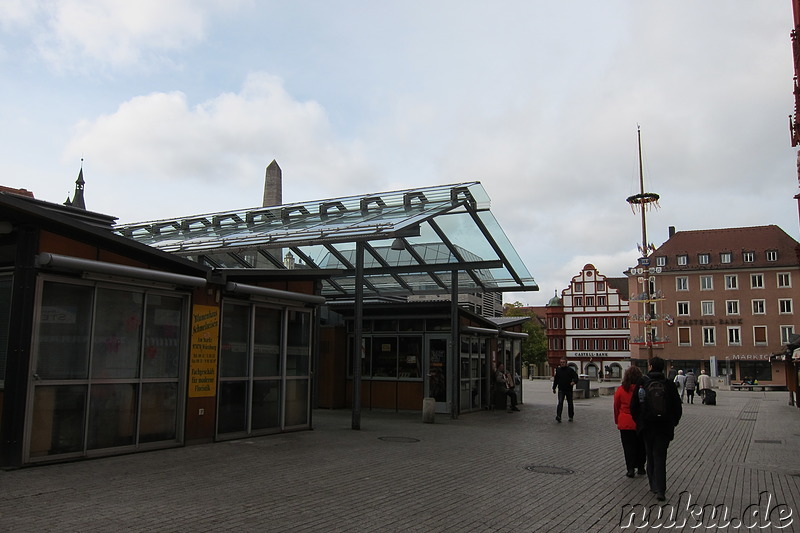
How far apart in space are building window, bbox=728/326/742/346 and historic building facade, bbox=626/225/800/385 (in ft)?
0.30

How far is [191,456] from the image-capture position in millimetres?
10039

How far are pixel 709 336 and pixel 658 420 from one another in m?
65.2

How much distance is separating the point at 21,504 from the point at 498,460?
6695mm

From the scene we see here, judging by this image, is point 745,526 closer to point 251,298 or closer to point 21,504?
point 21,504

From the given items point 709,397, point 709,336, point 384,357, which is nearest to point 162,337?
point 384,357

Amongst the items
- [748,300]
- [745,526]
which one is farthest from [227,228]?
[748,300]

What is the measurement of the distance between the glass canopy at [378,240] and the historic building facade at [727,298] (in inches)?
1881

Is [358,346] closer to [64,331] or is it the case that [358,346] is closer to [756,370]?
[64,331]

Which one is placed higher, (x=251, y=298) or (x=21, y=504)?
(x=251, y=298)

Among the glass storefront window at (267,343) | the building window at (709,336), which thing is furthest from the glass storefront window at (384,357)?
the building window at (709,336)

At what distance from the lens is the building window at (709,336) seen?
6638 centimetres

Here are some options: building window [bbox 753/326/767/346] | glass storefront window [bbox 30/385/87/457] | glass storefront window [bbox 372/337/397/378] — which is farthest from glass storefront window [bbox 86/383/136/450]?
building window [bbox 753/326/767/346]

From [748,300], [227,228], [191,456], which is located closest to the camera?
[191,456]

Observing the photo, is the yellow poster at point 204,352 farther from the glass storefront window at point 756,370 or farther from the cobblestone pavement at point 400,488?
the glass storefront window at point 756,370
